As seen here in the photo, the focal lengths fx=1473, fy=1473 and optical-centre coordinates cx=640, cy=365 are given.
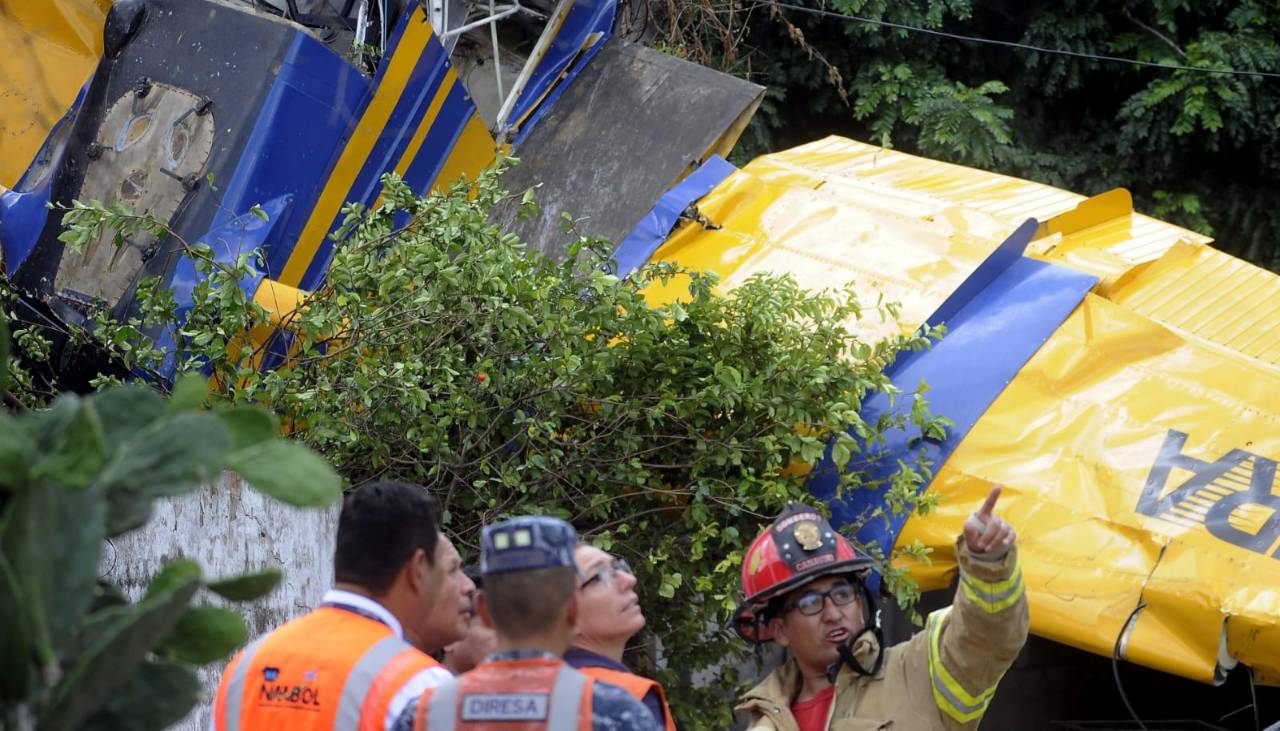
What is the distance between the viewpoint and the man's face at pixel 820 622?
11.6 ft

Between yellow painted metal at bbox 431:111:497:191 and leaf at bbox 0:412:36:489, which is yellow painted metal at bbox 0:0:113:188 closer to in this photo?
yellow painted metal at bbox 431:111:497:191

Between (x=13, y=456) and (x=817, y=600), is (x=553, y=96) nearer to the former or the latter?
(x=817, y=600)

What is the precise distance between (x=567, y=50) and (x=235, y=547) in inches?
125

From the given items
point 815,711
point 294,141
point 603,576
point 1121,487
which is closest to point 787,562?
point 815,711

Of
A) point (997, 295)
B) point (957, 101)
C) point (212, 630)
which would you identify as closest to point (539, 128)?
point (997, 295)

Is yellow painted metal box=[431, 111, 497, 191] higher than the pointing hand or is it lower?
higher

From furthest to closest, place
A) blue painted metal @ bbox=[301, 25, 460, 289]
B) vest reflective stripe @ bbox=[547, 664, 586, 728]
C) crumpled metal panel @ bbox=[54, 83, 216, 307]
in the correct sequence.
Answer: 1. blue painted metal @ bbox=[301, 25, 460, 289]
2. crumpled metal panel @ bbox=[54, 83, 216, 307]
3. vest reflective stripe @ bbox=[547, 664, 586, 728]

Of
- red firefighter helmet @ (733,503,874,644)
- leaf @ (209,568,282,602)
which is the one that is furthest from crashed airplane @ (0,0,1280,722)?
leaf @ (209,568,282,602)

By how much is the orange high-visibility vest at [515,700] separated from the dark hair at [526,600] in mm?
56

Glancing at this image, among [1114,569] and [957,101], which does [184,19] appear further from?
[957,101]

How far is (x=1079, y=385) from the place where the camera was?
508 cm

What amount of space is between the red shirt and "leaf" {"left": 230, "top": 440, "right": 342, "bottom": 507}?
7.64 feet

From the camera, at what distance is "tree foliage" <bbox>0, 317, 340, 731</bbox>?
4.13 ft

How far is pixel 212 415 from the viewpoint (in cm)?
133
